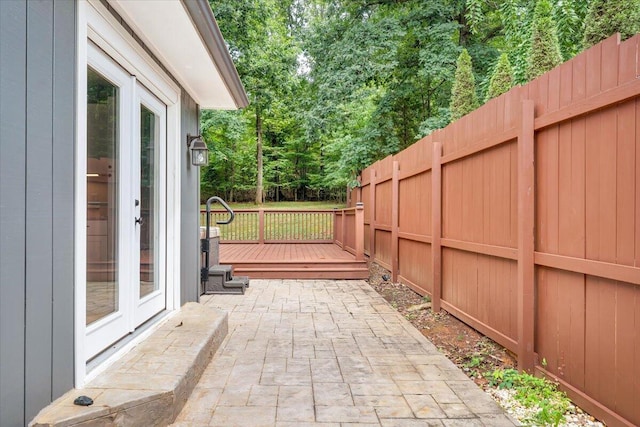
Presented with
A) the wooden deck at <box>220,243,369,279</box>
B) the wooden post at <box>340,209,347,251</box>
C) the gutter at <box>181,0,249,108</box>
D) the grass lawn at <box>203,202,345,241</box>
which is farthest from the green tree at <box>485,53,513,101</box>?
the grass lawn at <box>203,202,345,241</box>

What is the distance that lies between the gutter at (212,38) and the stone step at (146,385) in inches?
80.6

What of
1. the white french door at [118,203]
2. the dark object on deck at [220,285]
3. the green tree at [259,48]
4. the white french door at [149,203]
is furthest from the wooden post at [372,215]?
the green tree at [259,48]

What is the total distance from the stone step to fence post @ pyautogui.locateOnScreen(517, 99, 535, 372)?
6.83ft

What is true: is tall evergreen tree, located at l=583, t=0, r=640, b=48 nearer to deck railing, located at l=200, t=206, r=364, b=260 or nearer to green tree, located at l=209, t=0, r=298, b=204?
deck railing, located at l=200, t=206, r=364, b=260

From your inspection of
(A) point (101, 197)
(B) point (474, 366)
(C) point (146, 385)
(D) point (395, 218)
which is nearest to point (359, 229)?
(D) point (395, 218)

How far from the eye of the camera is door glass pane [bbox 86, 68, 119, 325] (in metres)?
2.23

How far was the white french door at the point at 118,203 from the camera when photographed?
227 centimetres

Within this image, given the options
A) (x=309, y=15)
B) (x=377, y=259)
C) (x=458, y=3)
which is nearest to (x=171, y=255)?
(x=377, y=259)

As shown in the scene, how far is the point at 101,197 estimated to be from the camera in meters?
2.36

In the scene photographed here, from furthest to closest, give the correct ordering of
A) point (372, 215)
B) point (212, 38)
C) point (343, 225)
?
point (343, 225) → point (372, 215) → point (212, 38)

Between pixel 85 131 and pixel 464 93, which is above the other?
pixel 464 93

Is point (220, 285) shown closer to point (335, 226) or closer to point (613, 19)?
point (335, 226)

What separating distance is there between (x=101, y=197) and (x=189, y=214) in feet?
5.34

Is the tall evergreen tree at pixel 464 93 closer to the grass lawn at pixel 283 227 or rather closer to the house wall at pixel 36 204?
the grass lawn at pixel 283 227
